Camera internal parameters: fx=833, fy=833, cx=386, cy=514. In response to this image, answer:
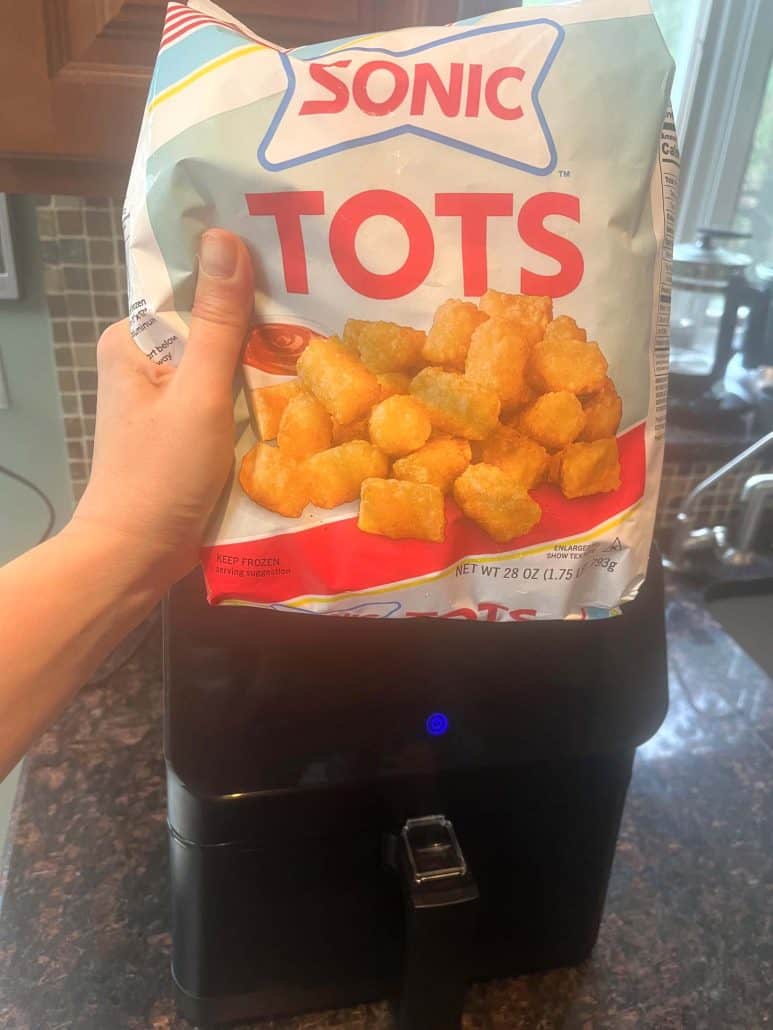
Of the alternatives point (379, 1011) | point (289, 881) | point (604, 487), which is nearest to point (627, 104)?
point (604, 487)

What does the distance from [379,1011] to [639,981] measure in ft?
0.62

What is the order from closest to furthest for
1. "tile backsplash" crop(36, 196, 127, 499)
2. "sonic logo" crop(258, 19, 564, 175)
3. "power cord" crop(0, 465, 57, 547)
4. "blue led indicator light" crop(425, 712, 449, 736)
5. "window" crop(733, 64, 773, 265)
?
"sonic logo" crop(258, 19, 564, 175) < "blue led indicator light" crop(425, 712, 449, 736) < "tile backsplash" crop(36, 196, 127, 499) < "power cord" crop(0, 465, 57, 547) < "window" crop(733, 64, 773, 265)

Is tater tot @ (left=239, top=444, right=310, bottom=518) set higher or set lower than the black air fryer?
higher

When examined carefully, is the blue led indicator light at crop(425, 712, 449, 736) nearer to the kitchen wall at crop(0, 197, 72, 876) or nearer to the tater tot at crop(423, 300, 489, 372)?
the tater tot at crop(423, 300, 489, 372)

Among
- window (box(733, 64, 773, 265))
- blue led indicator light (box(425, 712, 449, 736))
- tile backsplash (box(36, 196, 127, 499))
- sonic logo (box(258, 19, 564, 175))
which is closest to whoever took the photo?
sonic logo (box(258, 19, 564, 175))

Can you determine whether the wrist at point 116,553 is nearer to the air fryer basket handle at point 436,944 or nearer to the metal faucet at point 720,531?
the air fryer basket handle at point 436,944

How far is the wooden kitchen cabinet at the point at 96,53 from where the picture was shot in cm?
54

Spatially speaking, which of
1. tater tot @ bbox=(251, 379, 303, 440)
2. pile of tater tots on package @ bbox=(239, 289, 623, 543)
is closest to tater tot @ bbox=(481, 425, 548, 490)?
pile of tater tots on package @ bbox=(239, 289, 623, 543)

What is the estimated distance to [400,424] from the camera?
0.41 metres

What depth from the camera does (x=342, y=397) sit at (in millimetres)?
410

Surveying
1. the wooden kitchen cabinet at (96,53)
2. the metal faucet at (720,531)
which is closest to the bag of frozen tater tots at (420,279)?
the wooden kitchen cabinet at (96,53)

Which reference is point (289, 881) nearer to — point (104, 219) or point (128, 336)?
point (128, 336)

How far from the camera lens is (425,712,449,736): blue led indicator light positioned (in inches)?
20.0

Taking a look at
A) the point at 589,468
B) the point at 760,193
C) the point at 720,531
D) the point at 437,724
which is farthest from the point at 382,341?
the point at 760,193
